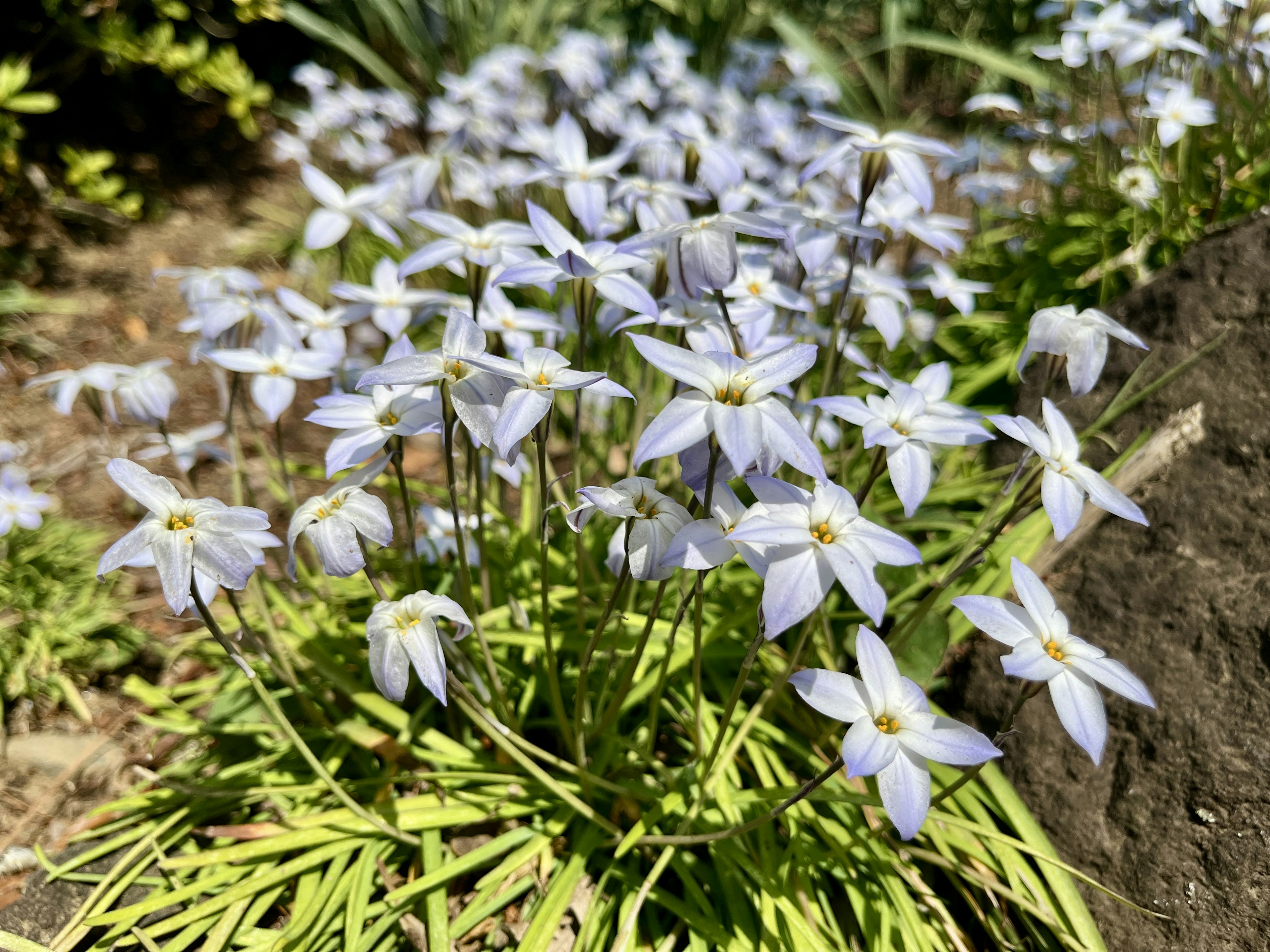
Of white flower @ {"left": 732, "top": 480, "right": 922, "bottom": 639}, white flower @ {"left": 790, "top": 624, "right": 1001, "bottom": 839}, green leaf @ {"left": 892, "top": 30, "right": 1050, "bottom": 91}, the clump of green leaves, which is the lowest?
the clump of green leaves

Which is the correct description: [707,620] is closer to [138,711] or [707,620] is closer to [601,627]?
[601,627]

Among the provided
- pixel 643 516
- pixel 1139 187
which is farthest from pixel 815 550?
pixel 1139 187

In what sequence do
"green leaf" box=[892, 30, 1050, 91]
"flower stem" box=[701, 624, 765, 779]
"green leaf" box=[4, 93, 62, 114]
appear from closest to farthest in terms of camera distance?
"flower stem" box=[701, 624, 765, 779], "green leaf" box=[4, 93, 62, 114], "green leaf" box=[892, 30, 1050, 91]

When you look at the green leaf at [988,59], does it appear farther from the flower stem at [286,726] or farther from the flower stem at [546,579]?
the flower stem at [286,726]

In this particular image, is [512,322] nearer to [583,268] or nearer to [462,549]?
[583,268]

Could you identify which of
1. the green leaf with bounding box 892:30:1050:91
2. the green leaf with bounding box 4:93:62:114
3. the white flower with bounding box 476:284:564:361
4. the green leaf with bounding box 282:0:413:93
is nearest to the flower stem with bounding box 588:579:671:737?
the white flower with bounding box 476:284:564:361

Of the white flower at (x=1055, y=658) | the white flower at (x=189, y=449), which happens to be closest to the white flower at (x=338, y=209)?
the white flower at (x=189, y=449)

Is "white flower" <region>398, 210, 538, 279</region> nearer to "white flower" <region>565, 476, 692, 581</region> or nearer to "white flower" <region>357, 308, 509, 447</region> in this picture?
"white flower" <region>357, 308, 509, 447</region>
